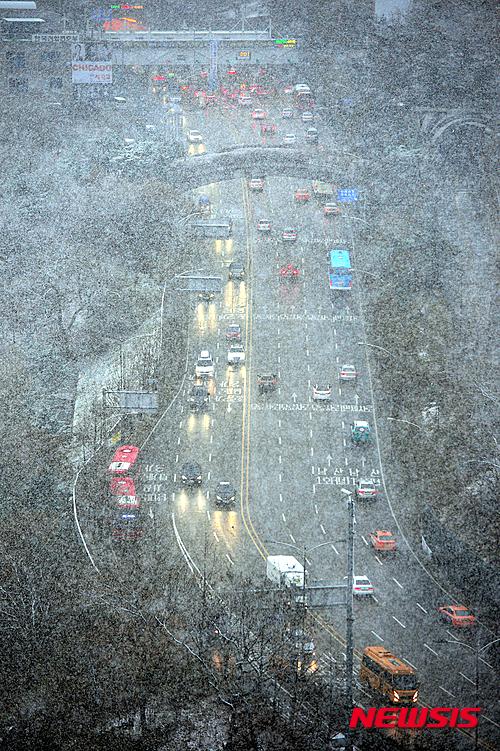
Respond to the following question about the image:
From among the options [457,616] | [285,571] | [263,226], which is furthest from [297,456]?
[263,226]

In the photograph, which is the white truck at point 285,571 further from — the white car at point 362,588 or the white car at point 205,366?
the white car at point 205,366

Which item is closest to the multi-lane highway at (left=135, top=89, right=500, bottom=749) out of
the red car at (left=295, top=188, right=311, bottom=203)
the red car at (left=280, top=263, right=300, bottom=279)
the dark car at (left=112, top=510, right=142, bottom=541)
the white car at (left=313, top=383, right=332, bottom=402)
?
the white car at (left=313, top=383, right=332, bottom=402)

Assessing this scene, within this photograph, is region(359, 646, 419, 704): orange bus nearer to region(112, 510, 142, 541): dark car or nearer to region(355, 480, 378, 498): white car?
region(112, 510, 142, 541): dark car

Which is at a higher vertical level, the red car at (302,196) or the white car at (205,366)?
the red car at (302,196)

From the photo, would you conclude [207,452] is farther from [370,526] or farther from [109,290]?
[109,290]

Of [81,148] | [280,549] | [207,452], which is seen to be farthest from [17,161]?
[280,549]

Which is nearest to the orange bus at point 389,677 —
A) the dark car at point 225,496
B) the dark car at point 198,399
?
the dark car at point 225,496
